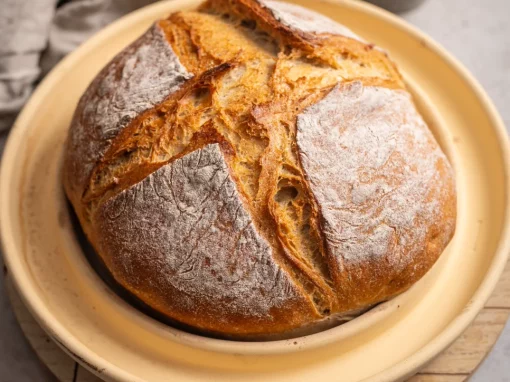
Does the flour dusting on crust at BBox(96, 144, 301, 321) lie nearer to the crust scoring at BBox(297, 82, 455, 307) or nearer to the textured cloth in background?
the crust scoring at BBox(297, 82, 455, 307)

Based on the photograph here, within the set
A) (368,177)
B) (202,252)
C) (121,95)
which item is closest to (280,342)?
(202,252)

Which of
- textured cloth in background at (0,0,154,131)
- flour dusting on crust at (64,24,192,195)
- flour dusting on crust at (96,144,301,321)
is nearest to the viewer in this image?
flour dusting on crust at (96,144,301,321)

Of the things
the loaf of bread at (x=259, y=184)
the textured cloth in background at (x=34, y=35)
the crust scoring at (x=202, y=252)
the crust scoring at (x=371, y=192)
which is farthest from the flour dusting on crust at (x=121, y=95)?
the textured cloth in background at (x=34, y=35)

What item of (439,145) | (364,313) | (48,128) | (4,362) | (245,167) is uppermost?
(439,145)

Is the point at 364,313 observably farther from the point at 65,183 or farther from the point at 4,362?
the point at 4,362

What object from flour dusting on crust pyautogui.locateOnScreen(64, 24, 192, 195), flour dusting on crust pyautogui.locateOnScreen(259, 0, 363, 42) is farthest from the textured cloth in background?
flour dusting on crust pyautogui.locateOnScreen(259, 0, 363, 42)

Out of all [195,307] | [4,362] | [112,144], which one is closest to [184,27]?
[112,144]
